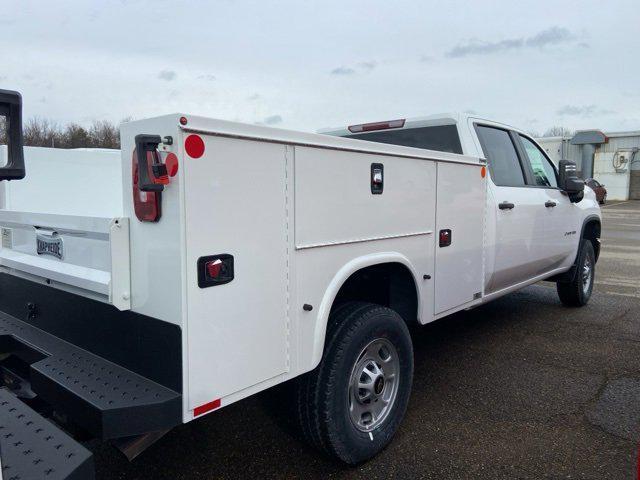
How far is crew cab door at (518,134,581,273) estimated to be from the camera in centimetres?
525

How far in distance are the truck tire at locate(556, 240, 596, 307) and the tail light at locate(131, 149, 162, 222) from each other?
5.53m

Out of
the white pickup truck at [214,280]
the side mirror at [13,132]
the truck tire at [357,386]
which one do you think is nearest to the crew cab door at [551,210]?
the white pickup truck at [214,280]

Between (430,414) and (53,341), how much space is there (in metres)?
2.37

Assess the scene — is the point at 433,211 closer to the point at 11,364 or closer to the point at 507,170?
the point at 507,170

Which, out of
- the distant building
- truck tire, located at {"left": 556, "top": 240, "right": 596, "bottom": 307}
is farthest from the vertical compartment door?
the distant building

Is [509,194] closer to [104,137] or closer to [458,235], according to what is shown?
[458,235]

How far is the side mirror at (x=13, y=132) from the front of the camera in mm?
1331

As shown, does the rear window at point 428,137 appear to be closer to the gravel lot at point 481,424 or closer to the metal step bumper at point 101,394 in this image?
the gravel lot at point 481,424

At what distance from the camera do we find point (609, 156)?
1454 inches

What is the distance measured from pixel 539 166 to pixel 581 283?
1739mm

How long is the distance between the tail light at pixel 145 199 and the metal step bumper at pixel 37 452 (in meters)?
0.81

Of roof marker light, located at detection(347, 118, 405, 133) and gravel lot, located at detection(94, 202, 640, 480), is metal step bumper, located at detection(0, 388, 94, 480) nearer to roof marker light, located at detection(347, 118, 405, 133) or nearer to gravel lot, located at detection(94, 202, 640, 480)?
gravel lot, located at detection(94, 202, 640, 480)

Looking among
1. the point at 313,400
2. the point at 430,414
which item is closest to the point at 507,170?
the point at 430,414

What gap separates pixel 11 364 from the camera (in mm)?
2877
